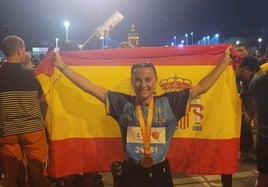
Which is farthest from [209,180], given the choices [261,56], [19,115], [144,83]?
[261,56]

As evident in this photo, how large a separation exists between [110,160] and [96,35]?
445 cm

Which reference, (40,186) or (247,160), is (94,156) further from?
(247,160)

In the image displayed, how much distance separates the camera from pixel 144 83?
11.8 feet

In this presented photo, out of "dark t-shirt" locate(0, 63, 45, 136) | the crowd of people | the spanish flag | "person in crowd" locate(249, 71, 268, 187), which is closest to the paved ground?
the crowd of people

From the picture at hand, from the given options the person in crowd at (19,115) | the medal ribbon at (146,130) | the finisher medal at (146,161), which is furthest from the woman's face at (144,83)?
the person in crowd at (19,115)

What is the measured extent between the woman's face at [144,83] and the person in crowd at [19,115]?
1522mm

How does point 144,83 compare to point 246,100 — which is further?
point 246,100

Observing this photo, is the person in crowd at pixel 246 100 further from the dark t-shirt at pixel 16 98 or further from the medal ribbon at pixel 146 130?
the dark t-shirt at pixel 16 98

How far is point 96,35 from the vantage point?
8.73m

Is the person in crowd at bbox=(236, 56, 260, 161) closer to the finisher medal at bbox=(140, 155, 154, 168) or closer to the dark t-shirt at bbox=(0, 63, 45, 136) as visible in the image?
the finisher medal at bbox=(140, 155, 154, 168)

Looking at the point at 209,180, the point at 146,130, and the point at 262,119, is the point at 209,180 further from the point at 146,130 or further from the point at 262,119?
the point at 146,130

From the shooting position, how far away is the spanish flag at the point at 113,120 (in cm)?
467

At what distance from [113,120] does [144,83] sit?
3.93ft

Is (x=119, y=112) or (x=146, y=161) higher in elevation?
(x=119, y=112)
